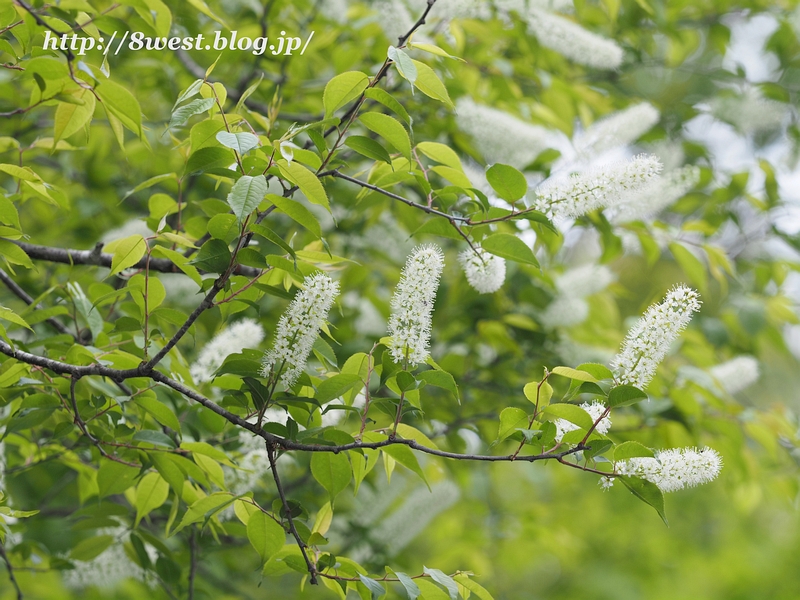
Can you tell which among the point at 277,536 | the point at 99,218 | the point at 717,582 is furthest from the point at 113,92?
the point at 717,582

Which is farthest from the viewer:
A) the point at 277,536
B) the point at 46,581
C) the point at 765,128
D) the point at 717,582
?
the point at 717,582

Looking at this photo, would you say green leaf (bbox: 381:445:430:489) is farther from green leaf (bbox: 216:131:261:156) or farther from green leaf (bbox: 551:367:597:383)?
green leaf (bbox: 216:131:261:156)

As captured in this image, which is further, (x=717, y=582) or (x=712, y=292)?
(x=712, y=292)

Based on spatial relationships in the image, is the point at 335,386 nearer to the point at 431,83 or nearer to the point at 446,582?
the point at 446,582

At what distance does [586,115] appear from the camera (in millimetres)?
3338

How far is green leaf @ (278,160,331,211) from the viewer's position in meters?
1.28

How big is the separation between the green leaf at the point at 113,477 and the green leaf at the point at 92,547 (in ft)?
1.26

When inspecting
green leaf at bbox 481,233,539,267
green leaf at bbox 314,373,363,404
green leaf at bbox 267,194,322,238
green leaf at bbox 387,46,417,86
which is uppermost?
green leaf at bbox 387,46,417,86

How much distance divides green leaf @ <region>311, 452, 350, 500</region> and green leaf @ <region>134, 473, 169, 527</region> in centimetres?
54

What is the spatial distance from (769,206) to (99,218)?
10.4ft

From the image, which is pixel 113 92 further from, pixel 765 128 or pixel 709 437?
pixel 765 128

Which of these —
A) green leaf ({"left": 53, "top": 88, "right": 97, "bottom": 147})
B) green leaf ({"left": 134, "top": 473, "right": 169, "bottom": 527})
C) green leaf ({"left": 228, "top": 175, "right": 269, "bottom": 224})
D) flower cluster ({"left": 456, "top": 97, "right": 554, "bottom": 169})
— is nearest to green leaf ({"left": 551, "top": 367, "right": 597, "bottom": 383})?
green leaf ({"left": 228, "top": 175, "right": 269, "bottom": 224})

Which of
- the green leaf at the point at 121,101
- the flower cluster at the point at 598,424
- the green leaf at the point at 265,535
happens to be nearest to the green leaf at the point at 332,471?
the green leaf at the point at 265,535

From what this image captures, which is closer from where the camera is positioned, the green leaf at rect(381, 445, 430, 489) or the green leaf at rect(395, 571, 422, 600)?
the green leaf at rect(395, 571, 422, 600)
